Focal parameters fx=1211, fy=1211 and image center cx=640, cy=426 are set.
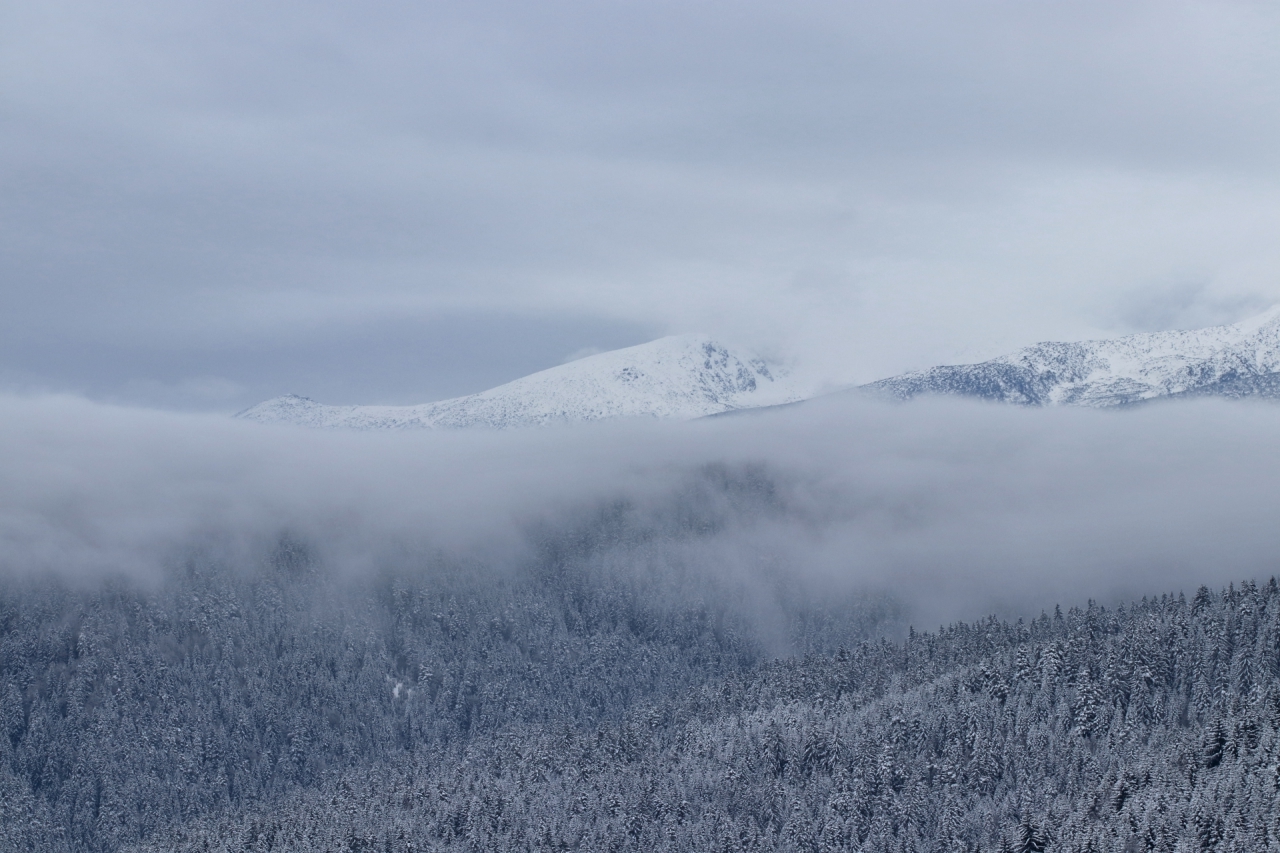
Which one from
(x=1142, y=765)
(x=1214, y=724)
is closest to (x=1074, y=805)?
(x=1142, y=765)

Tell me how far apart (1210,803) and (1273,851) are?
16408 millimetres

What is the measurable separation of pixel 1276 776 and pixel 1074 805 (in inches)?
1316

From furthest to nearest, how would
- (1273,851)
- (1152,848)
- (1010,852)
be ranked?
(1010,852) → (1152,848) → (1273,851)

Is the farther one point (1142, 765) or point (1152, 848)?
point (1142, 765)

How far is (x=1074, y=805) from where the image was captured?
198 m

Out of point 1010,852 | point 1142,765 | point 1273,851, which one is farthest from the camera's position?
point 1142,765

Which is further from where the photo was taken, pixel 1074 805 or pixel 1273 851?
pixel 1074 805

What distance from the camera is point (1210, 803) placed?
17025 centimetres

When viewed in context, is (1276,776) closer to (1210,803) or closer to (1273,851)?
(1210,803)

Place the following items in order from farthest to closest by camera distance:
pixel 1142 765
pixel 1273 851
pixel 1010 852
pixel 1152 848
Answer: pixel 1142 765, pixel 1010 852, pixel 1152 848, pixel 1273 851

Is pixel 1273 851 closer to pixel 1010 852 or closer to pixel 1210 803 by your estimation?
pixel 1210 803

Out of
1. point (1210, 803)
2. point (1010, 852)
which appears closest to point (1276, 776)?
point (1210, 803)

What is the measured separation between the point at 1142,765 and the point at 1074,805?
501 inches

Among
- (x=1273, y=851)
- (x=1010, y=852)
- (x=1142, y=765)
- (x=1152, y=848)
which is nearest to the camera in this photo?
(x=1273, y=851)
